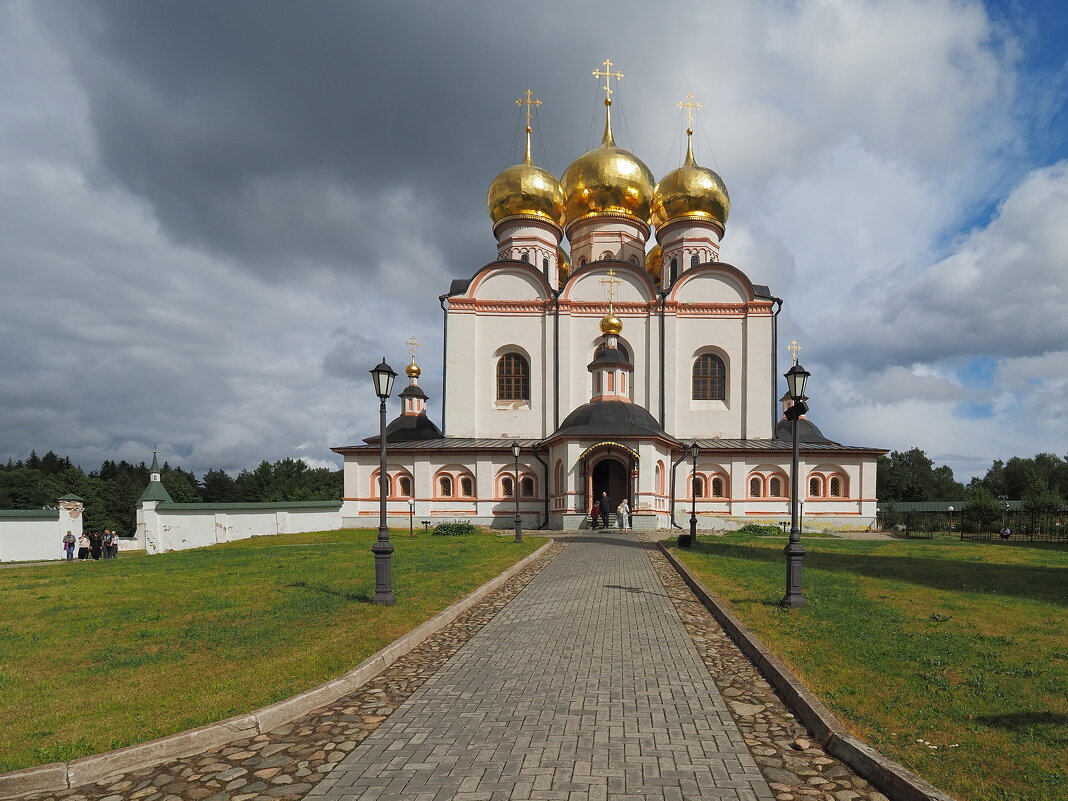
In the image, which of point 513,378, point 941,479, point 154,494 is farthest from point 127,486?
point 941,479

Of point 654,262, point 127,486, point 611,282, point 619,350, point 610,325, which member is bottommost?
point 127,486

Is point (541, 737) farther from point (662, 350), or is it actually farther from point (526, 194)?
point (526, 194)

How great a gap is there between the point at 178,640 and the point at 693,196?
32.9 metres

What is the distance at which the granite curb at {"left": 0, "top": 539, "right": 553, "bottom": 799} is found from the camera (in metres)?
3.74

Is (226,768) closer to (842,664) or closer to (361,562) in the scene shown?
(842,664)

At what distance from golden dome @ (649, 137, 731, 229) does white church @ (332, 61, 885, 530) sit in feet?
0.28

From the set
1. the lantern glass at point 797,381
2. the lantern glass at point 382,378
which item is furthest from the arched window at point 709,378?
the lantern glass at point 382,378

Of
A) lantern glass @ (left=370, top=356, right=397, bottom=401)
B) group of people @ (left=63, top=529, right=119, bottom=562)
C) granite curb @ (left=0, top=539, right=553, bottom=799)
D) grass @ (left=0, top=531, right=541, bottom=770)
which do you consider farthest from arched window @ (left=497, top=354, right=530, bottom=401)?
granite curb @ (left=0, top=539, right=553, bottom=799)

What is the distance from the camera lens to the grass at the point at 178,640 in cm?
464

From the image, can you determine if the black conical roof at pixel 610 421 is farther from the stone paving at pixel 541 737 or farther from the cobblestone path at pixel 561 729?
the stone paving at pixel 541 737

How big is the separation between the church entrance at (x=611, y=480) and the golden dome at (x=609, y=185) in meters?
14.9

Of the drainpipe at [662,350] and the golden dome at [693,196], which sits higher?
the golden dome at [693,196]

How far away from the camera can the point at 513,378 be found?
3142 cm

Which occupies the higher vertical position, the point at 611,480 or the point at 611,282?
the point at 611,282
